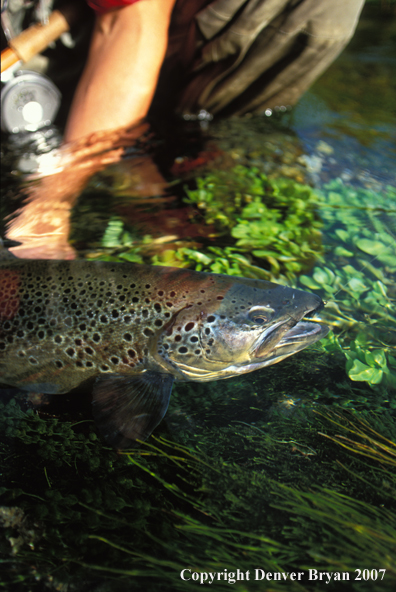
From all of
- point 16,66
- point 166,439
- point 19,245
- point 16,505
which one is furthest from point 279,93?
point 16,505

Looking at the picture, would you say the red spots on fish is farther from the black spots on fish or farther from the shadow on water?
the shadow on water

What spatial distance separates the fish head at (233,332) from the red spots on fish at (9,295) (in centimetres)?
60

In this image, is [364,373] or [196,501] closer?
[196,501]

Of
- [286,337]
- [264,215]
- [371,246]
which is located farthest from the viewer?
[264,215]

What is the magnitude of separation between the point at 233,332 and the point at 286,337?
21 centimetres

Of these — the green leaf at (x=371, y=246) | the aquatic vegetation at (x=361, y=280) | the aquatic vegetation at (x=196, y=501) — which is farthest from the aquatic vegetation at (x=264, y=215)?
the aquatic vegetation at (x=196, y=501)

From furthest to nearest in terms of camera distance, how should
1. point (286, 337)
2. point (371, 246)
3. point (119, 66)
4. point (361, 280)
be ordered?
1. point (119, 66)
2. point (371, 246)
3. point (361, 280)
4. point (286, 337)

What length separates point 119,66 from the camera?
3164 mm

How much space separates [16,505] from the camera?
1408 mm

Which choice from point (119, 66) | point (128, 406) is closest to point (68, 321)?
point (128, 406)

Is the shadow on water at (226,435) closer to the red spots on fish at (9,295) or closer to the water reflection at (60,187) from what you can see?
the water reflection at (60,187)

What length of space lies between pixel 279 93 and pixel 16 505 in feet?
14.0

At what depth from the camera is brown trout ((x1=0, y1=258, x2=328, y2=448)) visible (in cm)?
166

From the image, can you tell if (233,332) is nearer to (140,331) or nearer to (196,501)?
(140,331)
